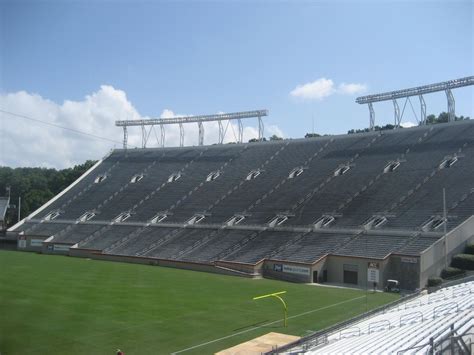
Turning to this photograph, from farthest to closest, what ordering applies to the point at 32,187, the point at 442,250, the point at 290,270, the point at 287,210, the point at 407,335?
1. the point at 32,187
2. the point at 287,210
3. the point at 290,270
4. the point at 442,250
5. the point at 407,335

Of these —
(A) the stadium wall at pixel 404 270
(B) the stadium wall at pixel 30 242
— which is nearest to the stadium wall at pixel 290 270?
(A) the stadium wall at pixel 404 270

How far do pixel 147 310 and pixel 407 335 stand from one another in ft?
50.0

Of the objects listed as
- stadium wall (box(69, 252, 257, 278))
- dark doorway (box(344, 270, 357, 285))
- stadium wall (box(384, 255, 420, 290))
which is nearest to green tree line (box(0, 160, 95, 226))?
stadium wall (box(69, 252, 257, 278))

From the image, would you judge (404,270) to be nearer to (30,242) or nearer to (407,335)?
(407,335)

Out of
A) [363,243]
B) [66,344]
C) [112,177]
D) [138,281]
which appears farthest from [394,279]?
[112,177]

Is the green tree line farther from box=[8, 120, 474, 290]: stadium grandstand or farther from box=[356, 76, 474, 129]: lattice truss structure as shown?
box=[356, 76, 474, 129]: lattice truss structure

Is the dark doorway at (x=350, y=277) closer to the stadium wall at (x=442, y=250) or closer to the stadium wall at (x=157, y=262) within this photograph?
the stadium wall at (x=442, y=250)

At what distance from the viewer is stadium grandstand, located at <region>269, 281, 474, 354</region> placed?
45.3ft

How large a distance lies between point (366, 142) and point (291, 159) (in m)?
9.20

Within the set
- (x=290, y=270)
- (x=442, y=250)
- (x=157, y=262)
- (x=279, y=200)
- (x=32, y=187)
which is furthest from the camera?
(x=32, y=187)

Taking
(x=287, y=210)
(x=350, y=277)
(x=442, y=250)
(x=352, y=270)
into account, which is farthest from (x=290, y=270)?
(x=287, y=210)

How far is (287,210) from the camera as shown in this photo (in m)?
50.1

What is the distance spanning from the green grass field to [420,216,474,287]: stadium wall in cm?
399

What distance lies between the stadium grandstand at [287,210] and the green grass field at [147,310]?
3.77 m
